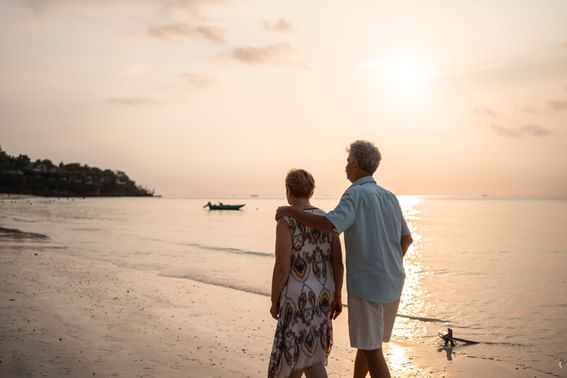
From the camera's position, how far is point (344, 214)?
12.3ft

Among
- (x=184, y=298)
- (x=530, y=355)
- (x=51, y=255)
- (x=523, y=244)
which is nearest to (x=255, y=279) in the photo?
(x=184, y=298)

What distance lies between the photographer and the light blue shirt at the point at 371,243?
3875 millimetres

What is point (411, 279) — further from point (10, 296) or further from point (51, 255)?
point (10, 296)

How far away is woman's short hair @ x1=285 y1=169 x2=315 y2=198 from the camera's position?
3.85 meters

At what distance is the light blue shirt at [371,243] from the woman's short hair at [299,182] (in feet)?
0.87

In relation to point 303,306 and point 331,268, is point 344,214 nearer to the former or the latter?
point 331,268

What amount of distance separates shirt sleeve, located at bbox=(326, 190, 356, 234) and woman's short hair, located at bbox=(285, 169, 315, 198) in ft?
0.88

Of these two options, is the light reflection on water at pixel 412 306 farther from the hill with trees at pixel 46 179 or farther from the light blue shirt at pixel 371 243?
the hill with trees at pixel 46 179

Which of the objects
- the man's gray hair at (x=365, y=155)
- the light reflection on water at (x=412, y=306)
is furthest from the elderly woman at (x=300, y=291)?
the light reflection on water at (x=412, y=306)

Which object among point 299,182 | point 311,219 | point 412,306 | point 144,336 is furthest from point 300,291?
point 412,306

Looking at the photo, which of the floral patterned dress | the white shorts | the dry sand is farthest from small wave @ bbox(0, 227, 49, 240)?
the white shorts

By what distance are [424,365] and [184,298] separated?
5.61 meters

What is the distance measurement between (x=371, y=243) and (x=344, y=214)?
35 centimetres

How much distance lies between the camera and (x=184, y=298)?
1091 centimetres
